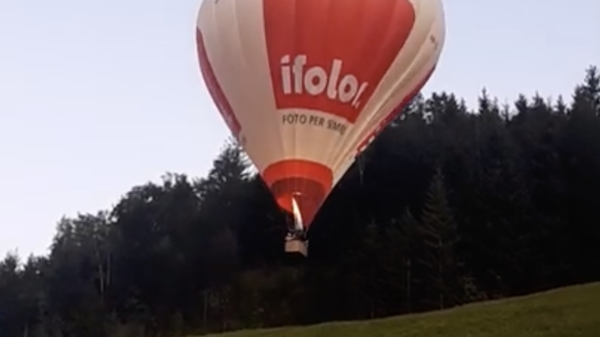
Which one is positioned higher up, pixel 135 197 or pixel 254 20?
pixel 135 197

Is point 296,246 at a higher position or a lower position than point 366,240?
lower

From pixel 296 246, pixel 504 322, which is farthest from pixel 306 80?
pixel 504 322

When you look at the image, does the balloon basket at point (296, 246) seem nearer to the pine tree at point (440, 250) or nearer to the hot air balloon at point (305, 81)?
the hot air balloon at point (305, 81)

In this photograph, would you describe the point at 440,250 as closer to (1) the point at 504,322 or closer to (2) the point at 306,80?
(1) the point at 504,322

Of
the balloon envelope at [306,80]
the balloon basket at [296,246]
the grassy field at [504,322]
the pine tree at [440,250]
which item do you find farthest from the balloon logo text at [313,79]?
the pine tree at [440,250]

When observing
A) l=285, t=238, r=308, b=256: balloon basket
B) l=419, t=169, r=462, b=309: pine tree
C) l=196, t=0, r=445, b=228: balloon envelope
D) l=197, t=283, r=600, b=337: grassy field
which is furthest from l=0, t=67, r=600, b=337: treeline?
l=285, t=238, r=308, b=256: balloon basket

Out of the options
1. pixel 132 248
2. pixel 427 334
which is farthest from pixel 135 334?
pixel 427 334

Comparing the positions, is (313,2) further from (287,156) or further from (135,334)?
(135,334)
